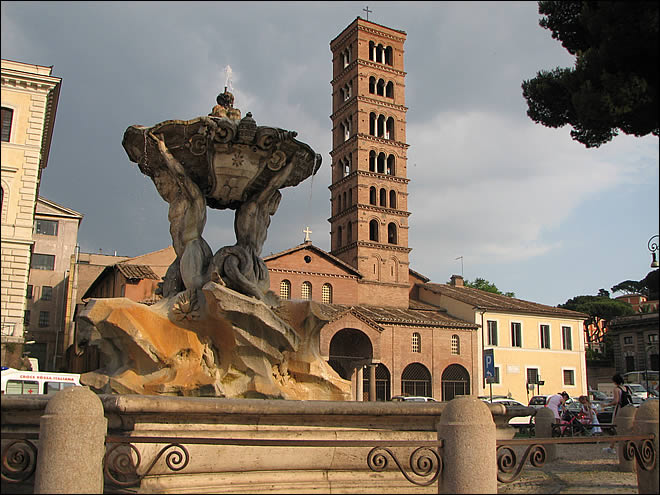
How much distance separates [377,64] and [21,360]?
49.7 m

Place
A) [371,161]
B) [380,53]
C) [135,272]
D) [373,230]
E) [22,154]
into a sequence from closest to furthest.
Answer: [22,154] → [135,272] → [373,230] → [371,161] → [380,53]

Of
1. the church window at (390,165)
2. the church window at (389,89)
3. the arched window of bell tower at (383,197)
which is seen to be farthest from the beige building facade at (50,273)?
the church window at (389,89)

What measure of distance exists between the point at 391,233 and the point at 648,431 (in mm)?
59391

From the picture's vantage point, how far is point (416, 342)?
176 ft

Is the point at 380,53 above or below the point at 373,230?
above

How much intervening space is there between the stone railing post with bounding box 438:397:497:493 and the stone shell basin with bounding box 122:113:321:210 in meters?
5.40

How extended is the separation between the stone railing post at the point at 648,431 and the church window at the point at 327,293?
50991mm

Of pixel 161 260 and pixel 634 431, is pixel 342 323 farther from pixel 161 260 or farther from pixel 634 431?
pixel 634 431

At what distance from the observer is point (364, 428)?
7.12 m

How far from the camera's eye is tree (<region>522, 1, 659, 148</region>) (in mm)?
5801

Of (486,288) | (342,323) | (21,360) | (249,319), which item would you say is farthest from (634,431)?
(486,288)

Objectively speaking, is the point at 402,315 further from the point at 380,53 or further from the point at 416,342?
the point at 380,53

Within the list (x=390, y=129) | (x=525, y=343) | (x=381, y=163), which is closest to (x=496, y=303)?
(x=525, y=343)

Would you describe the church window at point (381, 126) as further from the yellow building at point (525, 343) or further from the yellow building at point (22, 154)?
the yellow building at point (22, 154)
